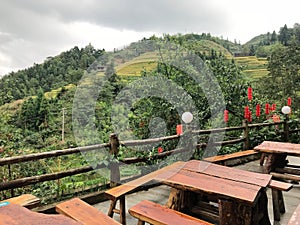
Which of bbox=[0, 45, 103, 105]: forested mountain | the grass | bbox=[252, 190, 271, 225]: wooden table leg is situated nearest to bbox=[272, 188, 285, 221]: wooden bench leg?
bbox=[252, 190, 271, 225]: wooden table leg

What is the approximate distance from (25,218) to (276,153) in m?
2.95

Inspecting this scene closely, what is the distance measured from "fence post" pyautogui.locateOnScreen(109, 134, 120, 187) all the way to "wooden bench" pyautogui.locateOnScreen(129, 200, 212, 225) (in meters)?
1.20

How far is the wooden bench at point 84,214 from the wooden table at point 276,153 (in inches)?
91.3

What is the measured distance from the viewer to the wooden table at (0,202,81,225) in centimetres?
133

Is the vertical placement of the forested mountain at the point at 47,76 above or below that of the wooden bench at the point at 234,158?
above

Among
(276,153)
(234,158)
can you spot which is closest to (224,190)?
(276,153)

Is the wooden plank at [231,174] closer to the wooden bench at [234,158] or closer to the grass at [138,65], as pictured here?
the wooden bench at [234,158]

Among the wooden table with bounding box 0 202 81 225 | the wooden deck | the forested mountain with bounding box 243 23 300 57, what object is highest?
the forested mountain with bounding box 243 23 300 57

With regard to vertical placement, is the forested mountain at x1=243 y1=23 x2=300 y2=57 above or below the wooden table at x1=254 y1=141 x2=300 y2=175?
above

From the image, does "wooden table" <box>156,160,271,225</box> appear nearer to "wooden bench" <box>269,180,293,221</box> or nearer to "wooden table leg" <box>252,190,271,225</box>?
"wooden table leg" <box>252,190,271,225</box>

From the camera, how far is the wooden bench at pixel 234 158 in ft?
12.3

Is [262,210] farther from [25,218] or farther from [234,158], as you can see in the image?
[25,218]

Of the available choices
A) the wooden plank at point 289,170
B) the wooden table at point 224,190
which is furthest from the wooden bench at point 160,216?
the wooden plank at point 289,170

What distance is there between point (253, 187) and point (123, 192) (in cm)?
106
